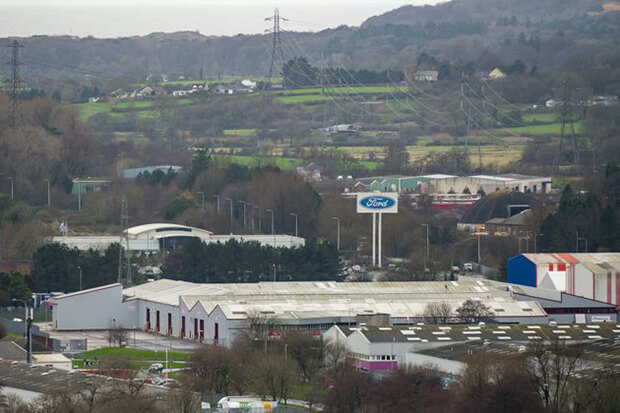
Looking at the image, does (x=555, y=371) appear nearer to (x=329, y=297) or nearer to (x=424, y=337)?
→ (x=424, y=337)

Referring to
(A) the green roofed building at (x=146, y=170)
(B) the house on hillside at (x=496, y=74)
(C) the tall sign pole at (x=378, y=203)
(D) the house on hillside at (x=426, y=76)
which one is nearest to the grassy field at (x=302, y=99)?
(D) the house on hillside at (x=426, y=76)

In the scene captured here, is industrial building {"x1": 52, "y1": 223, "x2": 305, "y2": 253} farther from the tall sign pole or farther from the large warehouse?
the large warehouse

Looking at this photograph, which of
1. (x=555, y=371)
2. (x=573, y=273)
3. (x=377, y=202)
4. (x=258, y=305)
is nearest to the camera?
(x=555, y=371)

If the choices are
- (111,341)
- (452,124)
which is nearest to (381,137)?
(452,124)

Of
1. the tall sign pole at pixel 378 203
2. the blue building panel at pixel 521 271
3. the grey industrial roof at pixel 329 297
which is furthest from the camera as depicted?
the tall sign pole at pixel 378 203

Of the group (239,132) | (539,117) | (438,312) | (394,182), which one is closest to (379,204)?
(438,312)

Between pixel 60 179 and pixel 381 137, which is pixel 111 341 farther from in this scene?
pixel 381 137

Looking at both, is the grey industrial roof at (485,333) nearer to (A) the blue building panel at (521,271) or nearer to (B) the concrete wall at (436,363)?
(B) the concrete wall at (436,363)
